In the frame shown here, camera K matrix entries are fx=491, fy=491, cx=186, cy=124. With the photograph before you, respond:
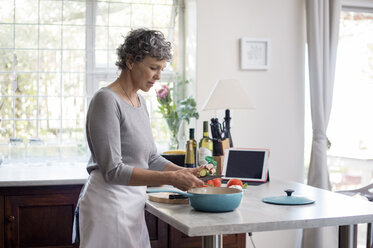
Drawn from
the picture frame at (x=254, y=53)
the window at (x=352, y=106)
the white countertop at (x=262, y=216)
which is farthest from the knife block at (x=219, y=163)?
the window at (x=352, y=106)

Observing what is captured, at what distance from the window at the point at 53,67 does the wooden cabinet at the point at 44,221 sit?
2.66ft

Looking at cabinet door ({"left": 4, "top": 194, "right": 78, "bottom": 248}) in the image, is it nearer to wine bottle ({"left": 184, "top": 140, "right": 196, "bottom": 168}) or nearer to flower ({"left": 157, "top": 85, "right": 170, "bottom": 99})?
wine bottle ({"left": 184, "top": 140, "right": 196, "bottom": 168})

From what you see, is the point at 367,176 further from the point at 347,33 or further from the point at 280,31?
the point at 280,31

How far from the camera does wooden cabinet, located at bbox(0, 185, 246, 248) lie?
112 inches

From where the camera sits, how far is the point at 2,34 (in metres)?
3.65

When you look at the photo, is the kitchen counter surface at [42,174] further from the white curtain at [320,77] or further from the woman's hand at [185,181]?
the white curtain at [320,77]

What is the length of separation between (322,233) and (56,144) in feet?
7.28

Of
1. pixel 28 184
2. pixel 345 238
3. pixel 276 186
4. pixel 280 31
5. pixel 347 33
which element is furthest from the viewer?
pixel 347 33

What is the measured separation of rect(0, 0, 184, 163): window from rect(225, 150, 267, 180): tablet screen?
1417 millimetres

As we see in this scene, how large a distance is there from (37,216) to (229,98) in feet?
4.45

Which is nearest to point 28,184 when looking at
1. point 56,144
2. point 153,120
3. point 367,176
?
point 56,144

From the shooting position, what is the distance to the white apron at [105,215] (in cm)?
193

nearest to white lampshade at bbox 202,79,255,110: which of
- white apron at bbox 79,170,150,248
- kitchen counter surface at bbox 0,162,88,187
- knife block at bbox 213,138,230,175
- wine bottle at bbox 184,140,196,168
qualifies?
knife block at bbox 213,138,230,175

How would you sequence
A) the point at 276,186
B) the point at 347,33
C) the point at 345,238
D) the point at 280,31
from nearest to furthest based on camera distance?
the point at 345,238 → the point at 276,186 → the point at 280,31 → the point at 347,33
